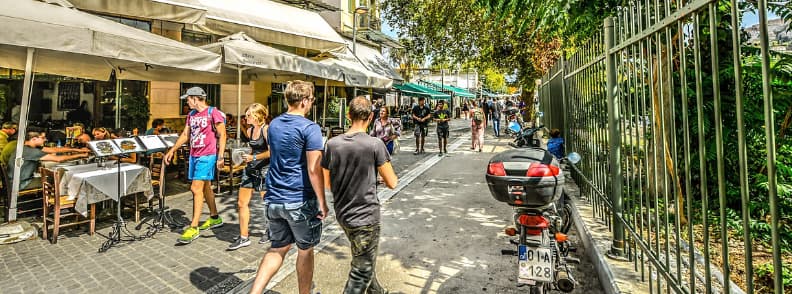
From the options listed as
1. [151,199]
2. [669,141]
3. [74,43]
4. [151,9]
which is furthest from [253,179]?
[151,9]

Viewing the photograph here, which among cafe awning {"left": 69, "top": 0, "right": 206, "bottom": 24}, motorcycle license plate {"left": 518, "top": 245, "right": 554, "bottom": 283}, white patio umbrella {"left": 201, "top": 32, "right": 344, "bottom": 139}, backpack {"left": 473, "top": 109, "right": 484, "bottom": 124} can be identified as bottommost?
motorcycle license plate {"left": 518, "top": 245, "right": 554, "bottom": 283}

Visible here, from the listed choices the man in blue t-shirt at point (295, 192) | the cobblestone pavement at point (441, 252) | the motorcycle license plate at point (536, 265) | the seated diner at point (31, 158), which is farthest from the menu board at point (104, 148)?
the motorcycle license plate at point (536, 265)

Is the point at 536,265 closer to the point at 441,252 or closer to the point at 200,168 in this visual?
the point at 441,252

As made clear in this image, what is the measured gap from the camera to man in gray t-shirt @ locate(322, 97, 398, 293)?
2.96 m

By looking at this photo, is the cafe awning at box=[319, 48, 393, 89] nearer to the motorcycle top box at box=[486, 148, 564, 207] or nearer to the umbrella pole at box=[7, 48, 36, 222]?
the umbrella pole at box=[7, 48, 36, 222]

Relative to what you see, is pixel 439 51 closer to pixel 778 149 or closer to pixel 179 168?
pixel 179 168

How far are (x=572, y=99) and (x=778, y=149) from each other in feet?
7.13

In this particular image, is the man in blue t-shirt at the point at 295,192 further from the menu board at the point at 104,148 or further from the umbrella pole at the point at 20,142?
the umbrella pole at the point at 20,142

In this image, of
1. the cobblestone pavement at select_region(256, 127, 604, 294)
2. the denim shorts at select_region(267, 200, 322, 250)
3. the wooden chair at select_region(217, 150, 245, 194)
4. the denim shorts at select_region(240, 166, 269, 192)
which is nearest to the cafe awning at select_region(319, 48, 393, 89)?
the wooden chair at select_region(217, 150, 245, 194)

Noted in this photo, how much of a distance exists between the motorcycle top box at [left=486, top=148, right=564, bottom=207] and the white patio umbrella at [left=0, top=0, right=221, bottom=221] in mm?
4557

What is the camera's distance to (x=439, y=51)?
20062mm

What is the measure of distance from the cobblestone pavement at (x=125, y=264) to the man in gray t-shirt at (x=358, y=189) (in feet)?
4.82

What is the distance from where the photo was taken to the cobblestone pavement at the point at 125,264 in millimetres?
3652

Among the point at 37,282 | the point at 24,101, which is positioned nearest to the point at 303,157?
the point at 37,282
